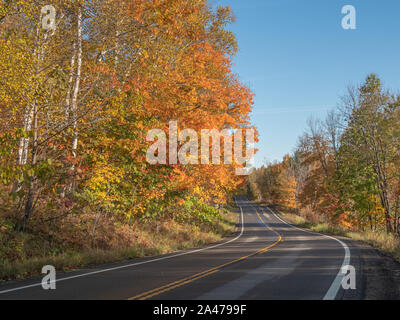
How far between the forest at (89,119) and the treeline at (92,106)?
6 cm

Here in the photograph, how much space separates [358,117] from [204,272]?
795 inches

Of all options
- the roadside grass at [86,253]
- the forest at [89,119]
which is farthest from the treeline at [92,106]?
the roadside grass at [86,253]

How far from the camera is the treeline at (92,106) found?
1154cm

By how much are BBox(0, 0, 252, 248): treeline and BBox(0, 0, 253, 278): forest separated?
0.06m

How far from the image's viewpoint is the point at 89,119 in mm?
13273

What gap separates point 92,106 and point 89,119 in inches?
24.4
